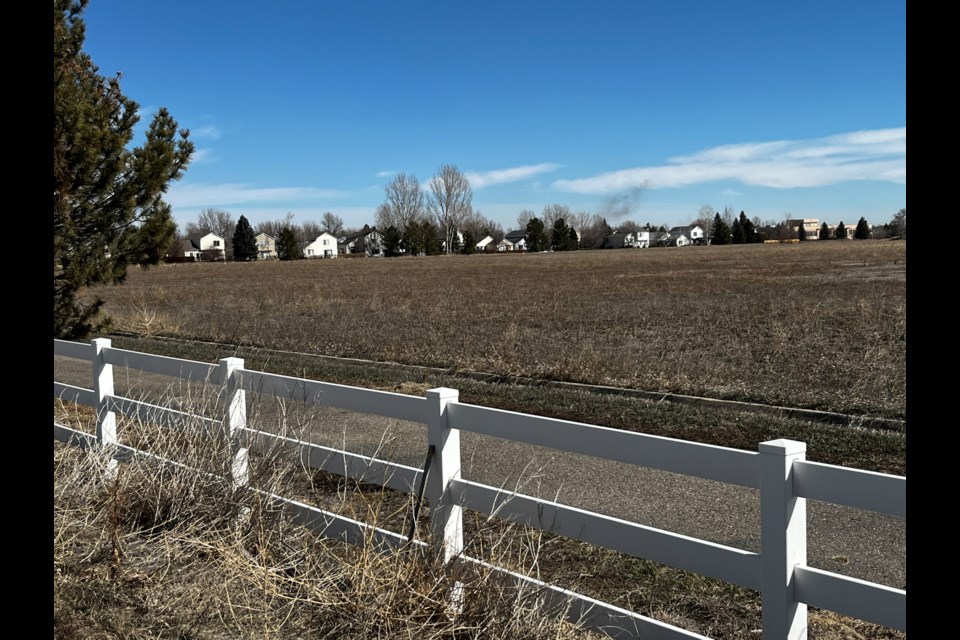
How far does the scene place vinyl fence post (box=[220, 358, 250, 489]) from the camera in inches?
223

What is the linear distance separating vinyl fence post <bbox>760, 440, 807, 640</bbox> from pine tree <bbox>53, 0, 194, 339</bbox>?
8.95 m

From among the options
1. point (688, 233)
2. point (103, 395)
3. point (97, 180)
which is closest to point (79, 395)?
point (103, 395)

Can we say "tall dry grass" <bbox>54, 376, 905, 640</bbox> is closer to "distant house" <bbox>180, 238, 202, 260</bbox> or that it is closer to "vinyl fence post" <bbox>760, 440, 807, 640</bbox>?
"vinyl fence post" <bbox>760, 440, 807, 640</bbox>

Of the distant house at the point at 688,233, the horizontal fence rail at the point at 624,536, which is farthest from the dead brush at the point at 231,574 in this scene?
the distant house at the point at 688,233

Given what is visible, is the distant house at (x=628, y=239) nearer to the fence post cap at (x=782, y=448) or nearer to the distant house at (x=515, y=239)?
the distant house at (x=515, y=239)

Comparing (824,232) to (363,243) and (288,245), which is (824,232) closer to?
(288,245)

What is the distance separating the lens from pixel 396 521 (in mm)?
6316

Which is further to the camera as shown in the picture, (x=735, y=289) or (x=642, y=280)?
(x=642, y=280)

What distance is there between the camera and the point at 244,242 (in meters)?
127

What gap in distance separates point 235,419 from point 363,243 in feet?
572

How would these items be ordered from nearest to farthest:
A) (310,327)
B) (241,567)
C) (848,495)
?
(848,495), (241,567), (310,327)
